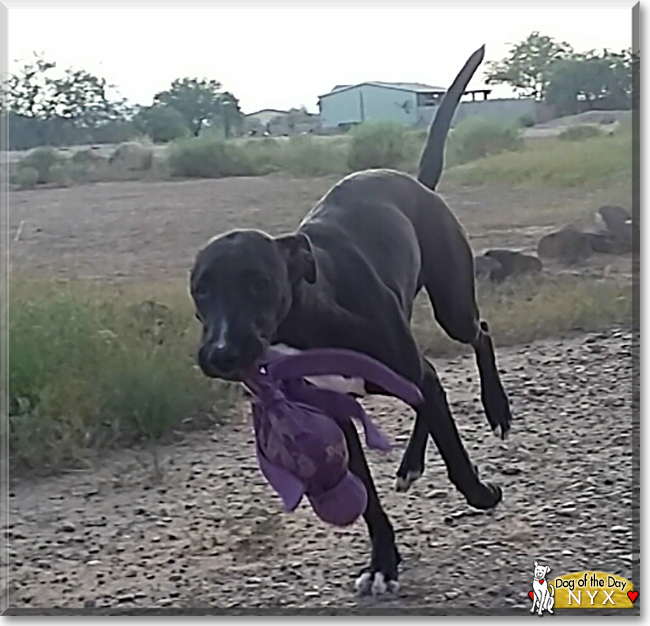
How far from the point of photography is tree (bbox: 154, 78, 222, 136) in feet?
7.89

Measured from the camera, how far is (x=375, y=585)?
2121 mm

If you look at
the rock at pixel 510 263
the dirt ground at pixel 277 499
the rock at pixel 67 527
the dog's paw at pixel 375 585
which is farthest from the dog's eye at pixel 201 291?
the rock at pixel 510 263

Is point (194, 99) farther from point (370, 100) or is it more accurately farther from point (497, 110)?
point (497, 110)

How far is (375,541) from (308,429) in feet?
1.31

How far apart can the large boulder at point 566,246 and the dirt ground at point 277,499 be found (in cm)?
3

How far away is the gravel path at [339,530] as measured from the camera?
214cm

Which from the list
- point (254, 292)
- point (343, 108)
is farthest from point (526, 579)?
point (343, 108)

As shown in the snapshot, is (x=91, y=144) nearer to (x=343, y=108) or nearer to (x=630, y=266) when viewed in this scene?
(x=343, y=108)

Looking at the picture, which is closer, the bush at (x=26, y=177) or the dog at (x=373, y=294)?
the dog at (x=373, y=294)

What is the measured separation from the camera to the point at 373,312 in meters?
2.06

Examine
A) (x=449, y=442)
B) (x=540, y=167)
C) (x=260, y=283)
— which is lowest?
(x=449, y=442)

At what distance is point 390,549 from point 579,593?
1.04 ft

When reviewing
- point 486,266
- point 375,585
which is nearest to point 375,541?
point 375,585

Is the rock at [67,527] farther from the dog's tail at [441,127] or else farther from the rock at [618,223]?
the rock at [618,223]
